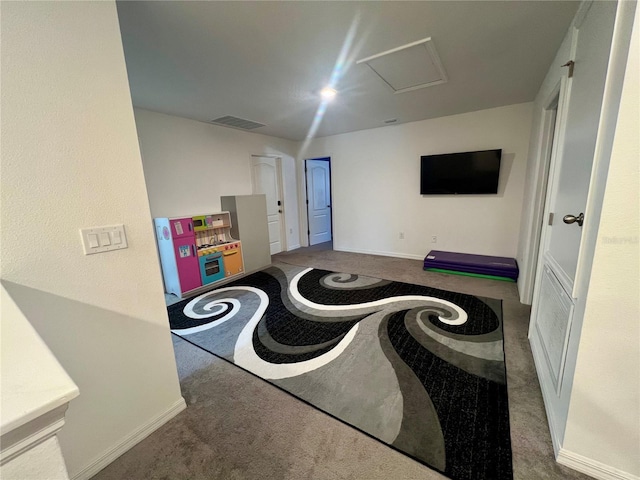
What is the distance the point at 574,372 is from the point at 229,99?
357 centimetres

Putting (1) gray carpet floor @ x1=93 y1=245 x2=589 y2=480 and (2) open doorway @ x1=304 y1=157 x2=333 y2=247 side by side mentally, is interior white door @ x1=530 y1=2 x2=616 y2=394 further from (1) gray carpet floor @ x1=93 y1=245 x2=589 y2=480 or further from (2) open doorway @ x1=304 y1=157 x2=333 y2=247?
(2) open doorway @ x1=304 y1=157 x2=333 y2=247

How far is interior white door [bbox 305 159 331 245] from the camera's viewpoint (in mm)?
5836

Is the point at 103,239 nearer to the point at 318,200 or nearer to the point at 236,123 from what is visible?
the point at 236,123

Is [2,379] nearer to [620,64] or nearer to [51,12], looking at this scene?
[51,12]

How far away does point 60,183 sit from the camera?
1111mm

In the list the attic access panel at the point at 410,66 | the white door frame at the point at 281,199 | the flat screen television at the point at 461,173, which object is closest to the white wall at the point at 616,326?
the attic access panel at the point at 410,66

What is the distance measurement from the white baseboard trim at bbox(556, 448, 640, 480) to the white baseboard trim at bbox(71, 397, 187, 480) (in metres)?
2.05

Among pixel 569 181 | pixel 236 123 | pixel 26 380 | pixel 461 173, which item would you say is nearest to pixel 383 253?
pixel 461 173

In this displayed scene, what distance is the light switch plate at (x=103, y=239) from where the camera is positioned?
119cm

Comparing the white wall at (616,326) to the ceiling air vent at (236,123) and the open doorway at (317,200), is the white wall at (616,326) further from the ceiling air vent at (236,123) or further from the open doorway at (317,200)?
the open doorway at (317,200)

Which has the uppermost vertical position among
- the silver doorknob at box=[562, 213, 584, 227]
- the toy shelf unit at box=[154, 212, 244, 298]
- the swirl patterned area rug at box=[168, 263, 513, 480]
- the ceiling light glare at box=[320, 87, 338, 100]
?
the ceiling light glare at box=[320, 87, 338, 100]

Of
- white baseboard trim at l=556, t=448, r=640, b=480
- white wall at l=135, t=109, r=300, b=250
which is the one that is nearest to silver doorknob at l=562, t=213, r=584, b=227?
white baseboard trim at l=556, t=448, r=640, b=480

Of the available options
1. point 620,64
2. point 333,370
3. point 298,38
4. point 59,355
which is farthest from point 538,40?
point 59,355

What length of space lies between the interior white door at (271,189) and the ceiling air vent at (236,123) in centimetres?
69
